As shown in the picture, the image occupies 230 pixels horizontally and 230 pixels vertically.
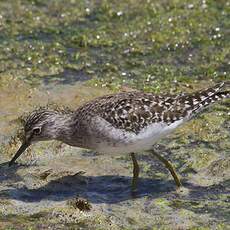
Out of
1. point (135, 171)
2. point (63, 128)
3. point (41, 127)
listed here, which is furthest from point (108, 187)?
point (41, 127)

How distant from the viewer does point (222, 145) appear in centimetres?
1081

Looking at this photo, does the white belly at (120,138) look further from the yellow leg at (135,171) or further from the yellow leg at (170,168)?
the yellow leg at (170,168)

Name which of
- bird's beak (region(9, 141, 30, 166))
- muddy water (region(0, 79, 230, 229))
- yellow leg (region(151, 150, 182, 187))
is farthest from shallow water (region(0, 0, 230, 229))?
bird's beak (region(9, 141, 30, 166))

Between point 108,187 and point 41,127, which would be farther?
point 108,187

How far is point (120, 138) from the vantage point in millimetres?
9414

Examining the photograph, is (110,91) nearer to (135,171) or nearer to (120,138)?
(135,171)

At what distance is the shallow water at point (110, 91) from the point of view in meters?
9.38

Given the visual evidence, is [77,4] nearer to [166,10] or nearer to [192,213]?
[166,10]

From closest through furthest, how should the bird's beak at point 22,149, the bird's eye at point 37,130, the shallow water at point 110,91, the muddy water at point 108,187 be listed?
the muddy water at point 108,187
the shallow water at point 110,91
the bird's eye at point 37,130
the bird's beak at point 22,149

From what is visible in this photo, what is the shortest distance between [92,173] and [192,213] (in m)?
1.61

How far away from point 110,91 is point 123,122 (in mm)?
2889

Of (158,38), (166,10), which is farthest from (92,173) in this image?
(166,10)

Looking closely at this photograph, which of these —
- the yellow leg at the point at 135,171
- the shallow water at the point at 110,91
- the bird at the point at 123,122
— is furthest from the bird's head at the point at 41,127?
the yellow leg at the point at 135,171

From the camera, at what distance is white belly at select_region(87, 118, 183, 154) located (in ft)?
30.9
